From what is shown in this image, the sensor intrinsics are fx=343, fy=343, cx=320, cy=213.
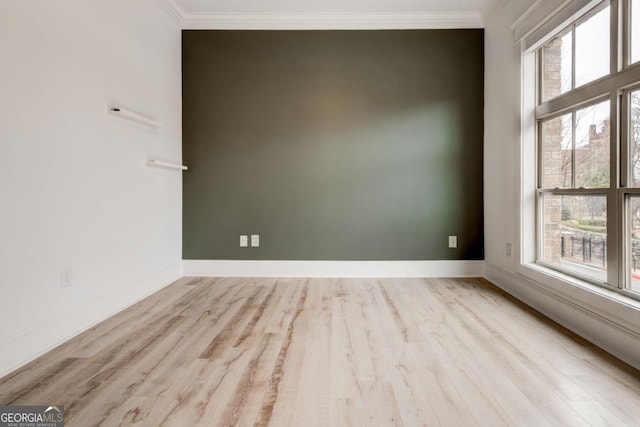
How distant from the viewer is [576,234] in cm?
233

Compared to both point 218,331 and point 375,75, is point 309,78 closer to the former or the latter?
point 375,75

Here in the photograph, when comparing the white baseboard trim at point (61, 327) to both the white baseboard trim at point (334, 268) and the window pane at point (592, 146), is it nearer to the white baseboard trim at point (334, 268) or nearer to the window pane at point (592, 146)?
the white baseboard trim at point (334, 268)

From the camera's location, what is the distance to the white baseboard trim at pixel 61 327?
1.69m

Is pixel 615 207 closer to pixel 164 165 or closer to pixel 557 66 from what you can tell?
pixel 557 66

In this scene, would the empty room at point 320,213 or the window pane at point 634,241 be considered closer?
the empty room at point 320,213

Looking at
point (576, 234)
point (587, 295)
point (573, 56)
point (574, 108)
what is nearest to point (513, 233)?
point (576, 234)

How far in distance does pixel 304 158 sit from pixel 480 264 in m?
2.14

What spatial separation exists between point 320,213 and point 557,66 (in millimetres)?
2320

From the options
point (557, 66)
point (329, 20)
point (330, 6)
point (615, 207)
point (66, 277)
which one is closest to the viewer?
point (615, 207)

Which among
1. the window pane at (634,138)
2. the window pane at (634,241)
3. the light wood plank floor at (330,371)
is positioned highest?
the window pane at (634,138)

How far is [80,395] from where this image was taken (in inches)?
57.9

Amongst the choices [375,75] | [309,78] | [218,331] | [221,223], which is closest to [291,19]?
[309,78]

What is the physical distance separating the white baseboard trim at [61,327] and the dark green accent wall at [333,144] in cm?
100

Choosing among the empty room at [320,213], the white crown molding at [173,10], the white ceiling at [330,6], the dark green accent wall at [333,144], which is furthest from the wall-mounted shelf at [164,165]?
the white ceiling at [330,6]
